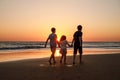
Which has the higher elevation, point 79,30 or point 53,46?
point 79,30

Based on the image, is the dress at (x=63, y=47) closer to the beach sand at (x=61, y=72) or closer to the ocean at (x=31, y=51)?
the beach sand at (x=61, y=72)

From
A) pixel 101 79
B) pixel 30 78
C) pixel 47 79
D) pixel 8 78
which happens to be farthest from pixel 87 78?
pixel 8 78

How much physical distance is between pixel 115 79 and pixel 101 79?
0.43 meters

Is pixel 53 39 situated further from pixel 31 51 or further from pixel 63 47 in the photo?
pixel 31 51

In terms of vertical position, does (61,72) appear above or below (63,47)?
below

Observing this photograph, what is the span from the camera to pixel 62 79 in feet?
26.5

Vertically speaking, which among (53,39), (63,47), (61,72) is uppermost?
(53,39)

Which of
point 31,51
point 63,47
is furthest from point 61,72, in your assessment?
point 31,51

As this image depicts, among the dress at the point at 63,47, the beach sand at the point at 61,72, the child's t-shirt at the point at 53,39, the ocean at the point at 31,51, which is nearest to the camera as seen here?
the beach sand at the point at 61,72

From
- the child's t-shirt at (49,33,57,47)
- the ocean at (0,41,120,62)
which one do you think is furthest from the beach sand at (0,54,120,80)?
the ocean at (0,41,120,62)

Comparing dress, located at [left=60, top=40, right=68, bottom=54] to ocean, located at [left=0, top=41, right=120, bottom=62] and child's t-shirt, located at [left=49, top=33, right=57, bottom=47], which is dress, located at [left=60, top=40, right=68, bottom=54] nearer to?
child's t-shirt, located at [left=49, top=33, right=57, bottom=47]

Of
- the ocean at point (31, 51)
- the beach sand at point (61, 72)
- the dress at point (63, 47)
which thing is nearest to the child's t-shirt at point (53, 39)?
the dress at point (63, 47)

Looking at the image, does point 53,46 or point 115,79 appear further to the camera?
point 53,46

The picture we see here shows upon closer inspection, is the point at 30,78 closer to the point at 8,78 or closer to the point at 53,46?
the point at 8,78
